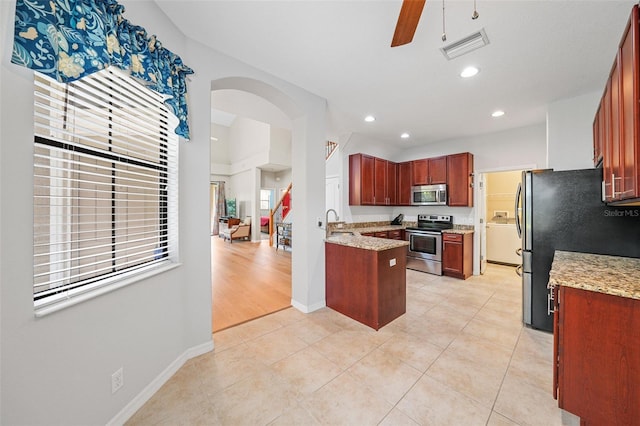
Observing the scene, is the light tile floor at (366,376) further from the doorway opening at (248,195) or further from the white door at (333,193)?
the white door at (333,193)

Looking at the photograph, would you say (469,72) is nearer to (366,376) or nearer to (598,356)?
(598,356)

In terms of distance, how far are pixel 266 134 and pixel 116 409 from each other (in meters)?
7.74

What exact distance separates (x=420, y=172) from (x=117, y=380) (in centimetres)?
531

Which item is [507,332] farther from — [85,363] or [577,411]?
[85,363]

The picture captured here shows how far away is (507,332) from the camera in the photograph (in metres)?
2.41

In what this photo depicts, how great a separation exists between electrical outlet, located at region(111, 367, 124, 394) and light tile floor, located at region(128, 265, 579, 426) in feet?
0.76

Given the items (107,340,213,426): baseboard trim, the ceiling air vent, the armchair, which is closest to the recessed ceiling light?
the ceiling air vent

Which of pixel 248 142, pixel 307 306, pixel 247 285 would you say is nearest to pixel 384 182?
pixel 307 306

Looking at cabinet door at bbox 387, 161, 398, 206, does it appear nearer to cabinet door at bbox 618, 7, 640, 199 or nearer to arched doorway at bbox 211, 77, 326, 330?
arched doorway at bbox 211, 77, 326, 330

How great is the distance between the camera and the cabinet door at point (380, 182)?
4.84 metres

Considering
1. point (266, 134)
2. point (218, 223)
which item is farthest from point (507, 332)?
point (218, 223)

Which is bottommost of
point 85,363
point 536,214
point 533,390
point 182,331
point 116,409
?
point 533,390

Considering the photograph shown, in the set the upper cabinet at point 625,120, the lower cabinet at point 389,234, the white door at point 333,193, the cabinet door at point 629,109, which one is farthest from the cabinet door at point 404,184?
the cabinet door at point 629,109

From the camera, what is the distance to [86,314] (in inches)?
47.2
